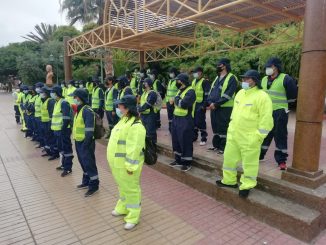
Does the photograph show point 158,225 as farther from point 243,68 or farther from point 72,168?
point 243,68

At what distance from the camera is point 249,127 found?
164 inches

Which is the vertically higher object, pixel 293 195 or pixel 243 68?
pixel 243 68

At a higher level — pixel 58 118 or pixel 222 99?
pixel 222 99

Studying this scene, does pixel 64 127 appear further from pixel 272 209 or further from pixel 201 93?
pixel 272 209

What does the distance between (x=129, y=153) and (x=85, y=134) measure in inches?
62.2

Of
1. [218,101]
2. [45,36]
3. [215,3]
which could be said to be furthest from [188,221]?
[45,36]

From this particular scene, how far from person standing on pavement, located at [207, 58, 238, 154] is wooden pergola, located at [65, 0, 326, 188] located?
1181 mm

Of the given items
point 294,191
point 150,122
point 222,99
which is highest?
point 222,99

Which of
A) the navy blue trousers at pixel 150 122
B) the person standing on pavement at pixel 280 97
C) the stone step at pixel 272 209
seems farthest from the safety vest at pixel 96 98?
the person standing on pavement at pixel 280 97

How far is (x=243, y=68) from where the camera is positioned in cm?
1603

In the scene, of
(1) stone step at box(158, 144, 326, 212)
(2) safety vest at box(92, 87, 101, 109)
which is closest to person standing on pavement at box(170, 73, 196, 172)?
(1) stone step at box(158, 144, 326, 212)

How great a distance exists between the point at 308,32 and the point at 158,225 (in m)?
3.45

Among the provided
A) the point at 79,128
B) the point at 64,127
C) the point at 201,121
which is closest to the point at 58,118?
the point at 64,127

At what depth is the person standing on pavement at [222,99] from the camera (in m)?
5.66
